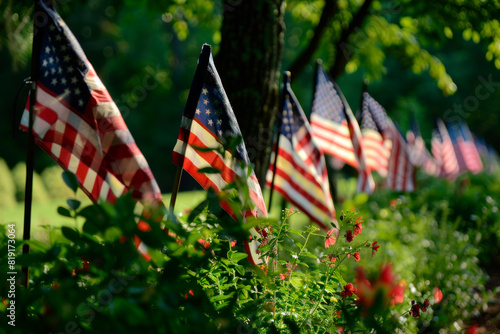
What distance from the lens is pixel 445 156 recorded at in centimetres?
1352

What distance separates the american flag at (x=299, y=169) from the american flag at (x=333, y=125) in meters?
0.88

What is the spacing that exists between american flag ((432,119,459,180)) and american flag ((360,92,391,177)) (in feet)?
23.8

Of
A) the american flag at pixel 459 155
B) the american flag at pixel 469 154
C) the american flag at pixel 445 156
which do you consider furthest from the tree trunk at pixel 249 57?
the american flag at pixel 469 154

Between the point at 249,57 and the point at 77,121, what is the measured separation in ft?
6.11

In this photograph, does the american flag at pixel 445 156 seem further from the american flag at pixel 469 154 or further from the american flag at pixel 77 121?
the american flag at pixel 77 121

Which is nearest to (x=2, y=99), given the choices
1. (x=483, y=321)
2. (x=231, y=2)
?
(x=231, y=2)

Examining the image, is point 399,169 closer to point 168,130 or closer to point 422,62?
point 422,62

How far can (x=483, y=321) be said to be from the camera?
4.46 m

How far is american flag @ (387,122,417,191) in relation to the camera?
7.17m

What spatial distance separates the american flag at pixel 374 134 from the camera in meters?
6.51

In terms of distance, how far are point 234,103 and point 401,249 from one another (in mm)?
2381

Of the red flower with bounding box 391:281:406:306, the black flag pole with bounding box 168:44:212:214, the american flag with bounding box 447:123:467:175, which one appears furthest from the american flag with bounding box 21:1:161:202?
the american flag with bounding box 447:123:467:175

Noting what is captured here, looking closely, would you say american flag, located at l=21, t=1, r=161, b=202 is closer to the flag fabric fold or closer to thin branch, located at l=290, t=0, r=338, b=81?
thin branch, located at l=290, t=0, r=338, b=81

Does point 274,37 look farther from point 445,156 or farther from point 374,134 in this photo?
point 445,156
